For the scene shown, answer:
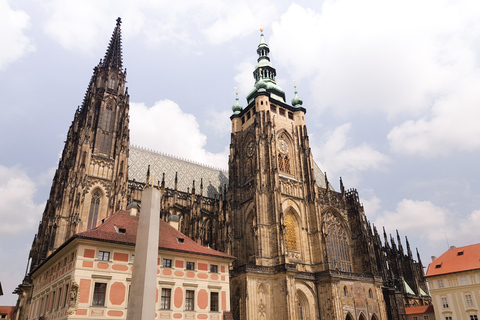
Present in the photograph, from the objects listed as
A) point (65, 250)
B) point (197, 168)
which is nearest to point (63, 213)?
point (65, 250)

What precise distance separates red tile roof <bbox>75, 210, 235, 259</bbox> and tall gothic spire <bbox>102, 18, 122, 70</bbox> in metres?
27.9

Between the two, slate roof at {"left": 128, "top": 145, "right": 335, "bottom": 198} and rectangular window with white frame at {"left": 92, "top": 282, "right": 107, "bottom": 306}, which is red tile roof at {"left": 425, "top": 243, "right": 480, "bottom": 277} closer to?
slate roof at {"left": 128, "top": 145, "right": 335, "bottom": 198}

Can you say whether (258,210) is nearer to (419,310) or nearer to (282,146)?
(282,146)

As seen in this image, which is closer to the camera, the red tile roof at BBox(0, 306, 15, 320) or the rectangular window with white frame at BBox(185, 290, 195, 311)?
the rectangular window with white frame at BBox(185, 290, 195, 311)

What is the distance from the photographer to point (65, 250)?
2264 cm

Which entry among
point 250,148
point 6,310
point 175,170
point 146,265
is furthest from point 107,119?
point 6,310

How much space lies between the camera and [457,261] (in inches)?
1593

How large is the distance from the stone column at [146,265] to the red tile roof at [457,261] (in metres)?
38.5

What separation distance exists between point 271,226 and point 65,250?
22328 mm

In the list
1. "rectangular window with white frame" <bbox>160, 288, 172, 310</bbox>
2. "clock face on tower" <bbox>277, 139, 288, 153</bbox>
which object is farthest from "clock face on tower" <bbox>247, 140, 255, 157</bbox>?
"rectangular window with white frame" <bbox>160, 288, 172, 310</bbox>

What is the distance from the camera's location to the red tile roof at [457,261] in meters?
38.8

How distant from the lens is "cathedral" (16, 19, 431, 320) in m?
36.0

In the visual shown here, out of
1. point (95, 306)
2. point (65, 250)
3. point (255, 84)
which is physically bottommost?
point (95, 306)

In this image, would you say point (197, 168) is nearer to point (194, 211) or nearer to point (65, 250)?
point (194, 211)
